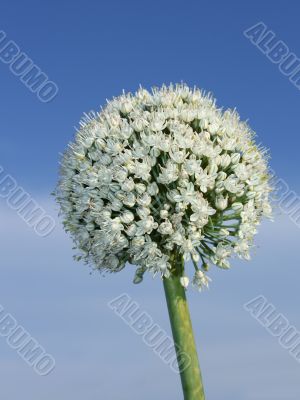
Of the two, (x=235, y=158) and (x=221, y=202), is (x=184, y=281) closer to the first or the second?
(x=221, y=202)

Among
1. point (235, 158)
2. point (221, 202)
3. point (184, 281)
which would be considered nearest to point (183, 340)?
point (184, 281)

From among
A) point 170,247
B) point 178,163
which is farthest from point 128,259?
point 178,163

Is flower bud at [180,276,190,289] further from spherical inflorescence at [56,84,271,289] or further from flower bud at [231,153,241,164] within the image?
flower bud at [231,153,241,164]

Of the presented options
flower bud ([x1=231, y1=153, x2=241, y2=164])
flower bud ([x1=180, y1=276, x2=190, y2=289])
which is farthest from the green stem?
flower bud ([x1=231, y1=153, x2=241, y2=164])

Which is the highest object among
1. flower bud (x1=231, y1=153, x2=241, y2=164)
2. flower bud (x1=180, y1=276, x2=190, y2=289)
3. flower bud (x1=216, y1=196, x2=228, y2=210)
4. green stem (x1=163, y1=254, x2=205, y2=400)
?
flower bud (x1=231, y1=153, x2=241, y2=164)

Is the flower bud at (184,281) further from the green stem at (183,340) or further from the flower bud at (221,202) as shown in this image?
the flower bud at (221,202)

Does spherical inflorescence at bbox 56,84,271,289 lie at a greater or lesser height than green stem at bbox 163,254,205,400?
greater
